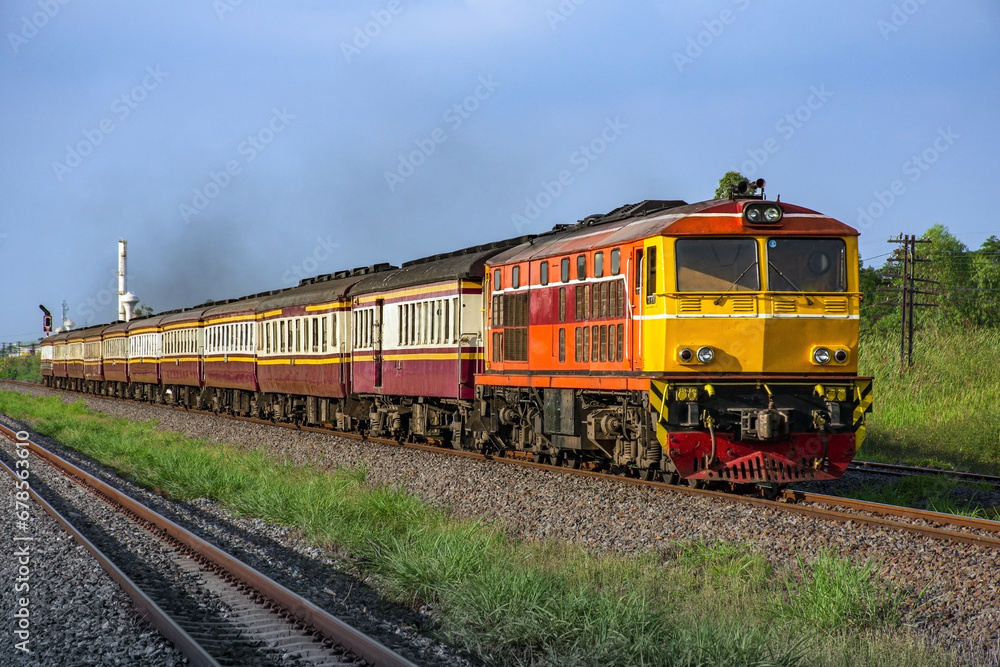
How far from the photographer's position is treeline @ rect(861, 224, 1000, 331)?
51594 mm

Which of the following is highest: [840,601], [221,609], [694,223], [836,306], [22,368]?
[694,223]

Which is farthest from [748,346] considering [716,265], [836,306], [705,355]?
[836,306]

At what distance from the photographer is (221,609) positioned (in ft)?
24.3

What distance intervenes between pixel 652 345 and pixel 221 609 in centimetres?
619

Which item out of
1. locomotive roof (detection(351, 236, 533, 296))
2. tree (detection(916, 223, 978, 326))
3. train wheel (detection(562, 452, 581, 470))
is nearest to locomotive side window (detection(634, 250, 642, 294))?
train wheel (detection(562, 452, 581, 470))

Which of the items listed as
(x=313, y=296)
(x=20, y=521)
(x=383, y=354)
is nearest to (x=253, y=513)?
(x=20, y=521)

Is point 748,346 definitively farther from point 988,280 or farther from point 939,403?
point 988,280

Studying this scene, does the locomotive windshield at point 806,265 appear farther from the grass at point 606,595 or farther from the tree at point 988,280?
the tree at point 988,280

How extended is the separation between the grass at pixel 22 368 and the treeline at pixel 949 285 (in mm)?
67357

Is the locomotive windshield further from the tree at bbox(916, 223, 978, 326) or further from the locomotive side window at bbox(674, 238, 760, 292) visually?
the tree at bbox(916, 223, 978, 326)

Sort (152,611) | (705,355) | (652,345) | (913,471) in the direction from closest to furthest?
(152,611) < (705,355) < (652,345) < (913,471)

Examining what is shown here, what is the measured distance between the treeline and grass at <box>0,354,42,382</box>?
67.4m

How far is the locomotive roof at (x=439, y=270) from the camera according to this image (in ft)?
57.4

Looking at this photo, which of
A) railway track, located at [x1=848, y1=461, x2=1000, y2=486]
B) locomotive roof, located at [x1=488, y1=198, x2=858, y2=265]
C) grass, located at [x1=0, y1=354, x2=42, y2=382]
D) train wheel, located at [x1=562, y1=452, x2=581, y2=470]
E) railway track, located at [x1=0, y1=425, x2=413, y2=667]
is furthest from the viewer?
grass, located at [x1=0, y1=354, x2=42, y2=382]
